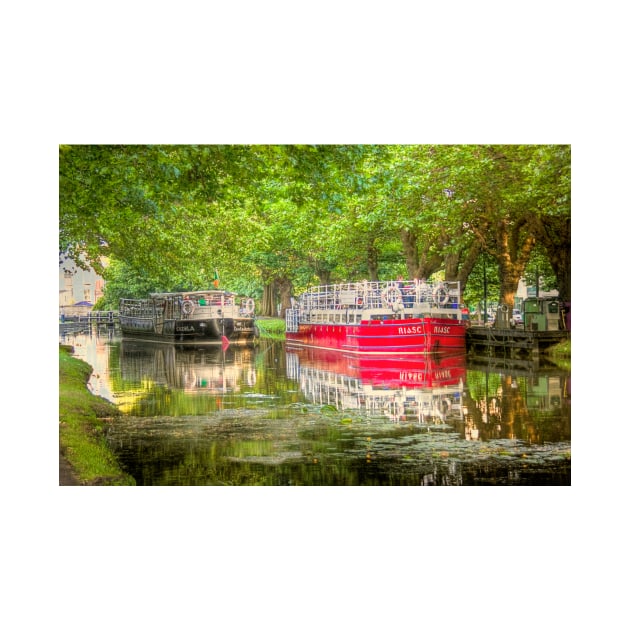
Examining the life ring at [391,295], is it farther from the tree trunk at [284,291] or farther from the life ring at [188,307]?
the life ring at [188,307]

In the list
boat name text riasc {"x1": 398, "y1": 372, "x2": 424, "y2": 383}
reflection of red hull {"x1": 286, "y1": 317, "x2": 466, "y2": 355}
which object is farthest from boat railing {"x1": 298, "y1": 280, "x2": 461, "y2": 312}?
boat name text riasc {"x1": 398, "y1": 372, "x2": 424, "y2": 383}

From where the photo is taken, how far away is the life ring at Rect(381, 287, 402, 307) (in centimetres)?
1279

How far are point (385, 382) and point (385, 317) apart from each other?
1.17 metres

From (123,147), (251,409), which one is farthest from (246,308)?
(123,147)

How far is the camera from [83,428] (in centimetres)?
980

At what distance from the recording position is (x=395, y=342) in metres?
14.7

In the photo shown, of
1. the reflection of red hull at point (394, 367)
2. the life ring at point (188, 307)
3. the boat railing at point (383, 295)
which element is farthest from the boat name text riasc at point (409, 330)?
the life ring at point (188, 307)

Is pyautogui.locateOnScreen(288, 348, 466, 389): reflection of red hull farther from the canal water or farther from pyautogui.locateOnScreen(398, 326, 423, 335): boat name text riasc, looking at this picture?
pyautogui.locateOnScreen(398, 326, 423, 335): boat name text riasc

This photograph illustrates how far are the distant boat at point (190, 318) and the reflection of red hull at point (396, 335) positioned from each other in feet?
4.84

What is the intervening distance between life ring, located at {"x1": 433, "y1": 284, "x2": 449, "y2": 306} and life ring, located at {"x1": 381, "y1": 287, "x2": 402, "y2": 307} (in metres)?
0.51

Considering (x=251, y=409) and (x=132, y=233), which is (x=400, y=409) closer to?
(x=251, y=409)

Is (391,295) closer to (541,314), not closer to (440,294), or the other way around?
(440,294)

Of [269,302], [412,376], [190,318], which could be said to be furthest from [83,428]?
[412,376]

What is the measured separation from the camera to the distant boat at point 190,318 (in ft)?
36.8
